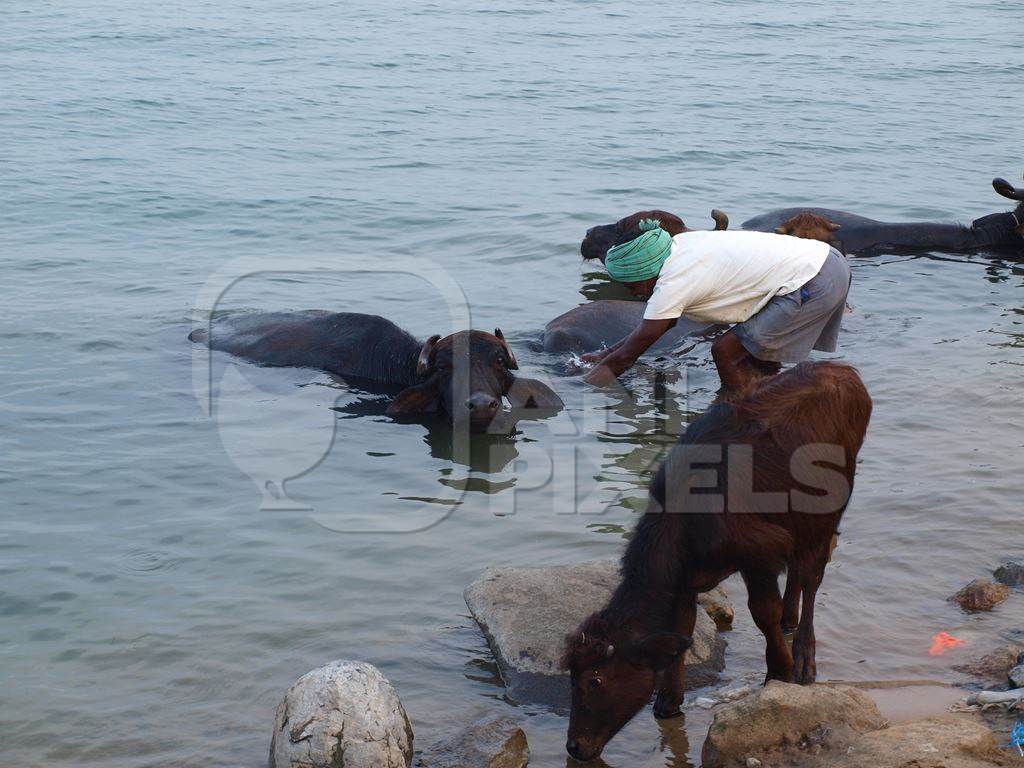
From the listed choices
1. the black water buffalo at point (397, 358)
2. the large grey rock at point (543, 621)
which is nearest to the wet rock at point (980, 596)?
the large grey rock at point (543, 621)

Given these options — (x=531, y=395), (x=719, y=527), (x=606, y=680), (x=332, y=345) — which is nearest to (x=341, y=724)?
(x=606, y=680)

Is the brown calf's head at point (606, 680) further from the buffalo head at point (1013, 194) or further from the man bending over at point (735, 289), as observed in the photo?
the buffalo head at point (1013, 194)

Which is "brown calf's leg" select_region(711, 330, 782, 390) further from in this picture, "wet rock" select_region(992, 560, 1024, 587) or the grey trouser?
"wet rock" select_region(992, 560, 1024, 587)

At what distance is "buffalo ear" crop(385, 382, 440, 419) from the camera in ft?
25.9

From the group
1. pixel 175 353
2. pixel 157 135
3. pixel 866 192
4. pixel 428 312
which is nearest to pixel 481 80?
pixel 157 135

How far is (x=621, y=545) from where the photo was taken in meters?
5.95

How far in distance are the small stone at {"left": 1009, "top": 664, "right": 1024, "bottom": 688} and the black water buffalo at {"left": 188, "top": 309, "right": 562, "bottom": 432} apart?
12.0 feet

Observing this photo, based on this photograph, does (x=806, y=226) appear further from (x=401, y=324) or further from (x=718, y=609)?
(x=718, y=609)

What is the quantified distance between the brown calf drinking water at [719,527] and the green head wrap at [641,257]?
1.84 m

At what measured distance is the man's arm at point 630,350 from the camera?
20.6ft

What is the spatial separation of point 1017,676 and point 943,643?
18.9 inches

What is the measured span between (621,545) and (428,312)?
4.56 m

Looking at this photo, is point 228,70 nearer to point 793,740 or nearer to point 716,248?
point 716,248

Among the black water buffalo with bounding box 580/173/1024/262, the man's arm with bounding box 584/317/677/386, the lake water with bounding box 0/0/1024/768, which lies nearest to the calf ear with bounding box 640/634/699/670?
the lake water with bounding box 0/0/1024/768
